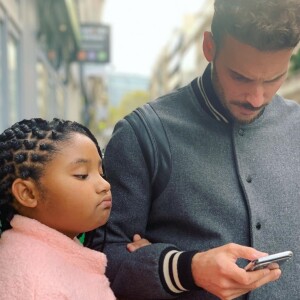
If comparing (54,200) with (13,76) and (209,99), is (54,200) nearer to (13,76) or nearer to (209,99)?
(209,99)

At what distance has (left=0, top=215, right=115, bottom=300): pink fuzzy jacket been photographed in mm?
1494

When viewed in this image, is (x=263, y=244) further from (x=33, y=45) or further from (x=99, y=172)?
(x=33, y=45)

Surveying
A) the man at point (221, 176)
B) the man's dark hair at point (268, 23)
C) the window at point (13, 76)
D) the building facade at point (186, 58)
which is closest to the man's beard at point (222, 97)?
the man at point (221, 176)

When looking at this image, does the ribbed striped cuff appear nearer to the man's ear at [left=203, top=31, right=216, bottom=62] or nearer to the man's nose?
the man's nose

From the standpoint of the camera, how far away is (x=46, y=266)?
1.56 meters

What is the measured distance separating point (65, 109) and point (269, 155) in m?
15.6

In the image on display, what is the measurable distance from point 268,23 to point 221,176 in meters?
0.52

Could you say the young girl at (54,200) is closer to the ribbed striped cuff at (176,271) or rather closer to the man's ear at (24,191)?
the man's ear at (24,191)

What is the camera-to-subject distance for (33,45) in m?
9.52

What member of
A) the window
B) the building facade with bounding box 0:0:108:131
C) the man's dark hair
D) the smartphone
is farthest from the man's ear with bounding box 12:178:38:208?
the window

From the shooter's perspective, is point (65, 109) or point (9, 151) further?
point (65, 109)

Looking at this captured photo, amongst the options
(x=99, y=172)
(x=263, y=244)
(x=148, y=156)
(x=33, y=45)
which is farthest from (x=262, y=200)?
(x=33, y=45)

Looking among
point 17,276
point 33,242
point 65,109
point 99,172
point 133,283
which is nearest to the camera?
point 17,276

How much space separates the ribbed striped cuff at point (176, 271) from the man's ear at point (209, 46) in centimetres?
72
